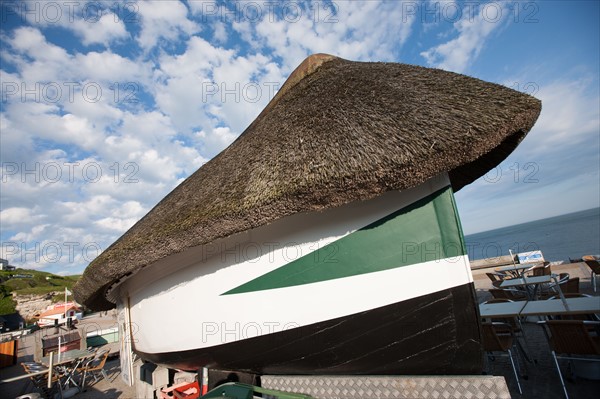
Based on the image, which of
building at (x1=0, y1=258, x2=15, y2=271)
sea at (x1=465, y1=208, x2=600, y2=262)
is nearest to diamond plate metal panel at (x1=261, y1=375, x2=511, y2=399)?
sea at (x1=465, y1=208, x2=600, y2=262)

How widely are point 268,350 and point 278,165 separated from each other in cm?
159

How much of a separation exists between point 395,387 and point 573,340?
2884 mm

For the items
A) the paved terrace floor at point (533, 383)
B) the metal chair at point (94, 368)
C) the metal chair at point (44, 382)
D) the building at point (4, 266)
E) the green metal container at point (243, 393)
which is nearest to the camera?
the green metal container at point (243, 393)

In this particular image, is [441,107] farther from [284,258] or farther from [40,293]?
[40,293]

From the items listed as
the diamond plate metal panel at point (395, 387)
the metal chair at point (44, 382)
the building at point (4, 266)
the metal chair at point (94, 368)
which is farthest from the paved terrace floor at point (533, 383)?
the building at point (4, 266)

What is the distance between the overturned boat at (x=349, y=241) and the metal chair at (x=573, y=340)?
7.55 feet

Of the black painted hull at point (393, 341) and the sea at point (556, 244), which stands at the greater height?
the black painted hull at point (393, 341)

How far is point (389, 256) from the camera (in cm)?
206

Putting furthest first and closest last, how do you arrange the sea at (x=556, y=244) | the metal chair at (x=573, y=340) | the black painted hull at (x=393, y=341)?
1. the sea at (x=556, y=244)
2. the metal chair at (x=573, y=340)
3. the black painted hull at (x=393, y=341)

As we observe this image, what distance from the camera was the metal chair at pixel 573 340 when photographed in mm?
3175

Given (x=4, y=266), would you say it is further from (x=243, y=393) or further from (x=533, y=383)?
(x=533, y=383)

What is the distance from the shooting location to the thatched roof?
73.5 inches

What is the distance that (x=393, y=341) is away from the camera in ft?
6.72

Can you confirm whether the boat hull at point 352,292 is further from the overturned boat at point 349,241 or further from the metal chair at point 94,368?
the metal chair at point 94,368
